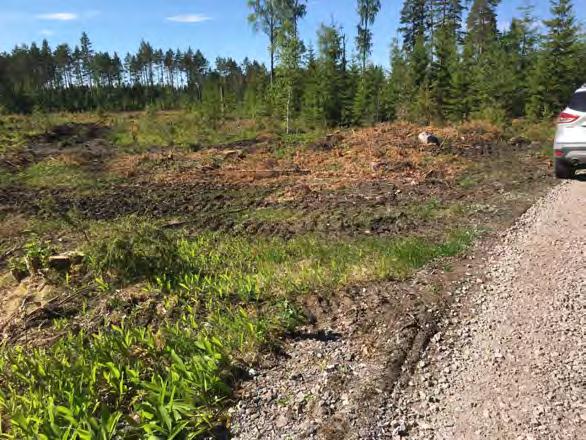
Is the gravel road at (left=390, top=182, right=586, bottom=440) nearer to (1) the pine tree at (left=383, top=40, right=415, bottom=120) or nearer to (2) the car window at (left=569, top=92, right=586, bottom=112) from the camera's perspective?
(2) the car window at (left=569, top=92, right=586, bottom=112)

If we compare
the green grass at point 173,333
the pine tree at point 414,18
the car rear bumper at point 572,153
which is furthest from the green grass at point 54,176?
the pine tree at point 414,18

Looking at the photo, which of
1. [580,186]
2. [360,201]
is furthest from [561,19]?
[360,201]

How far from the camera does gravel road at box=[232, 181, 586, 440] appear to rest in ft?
9.42

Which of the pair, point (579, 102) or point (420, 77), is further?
point (420, 77)

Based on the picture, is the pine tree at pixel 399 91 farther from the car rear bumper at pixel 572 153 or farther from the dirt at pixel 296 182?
the car rear bumper at pixel 572 153

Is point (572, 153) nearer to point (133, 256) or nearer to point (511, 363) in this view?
point (511, 363)

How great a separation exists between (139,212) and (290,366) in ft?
25.6

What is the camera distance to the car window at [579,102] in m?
7.92

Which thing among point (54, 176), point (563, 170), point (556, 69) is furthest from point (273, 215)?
point (556, 69)

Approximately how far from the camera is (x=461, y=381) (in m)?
3.29

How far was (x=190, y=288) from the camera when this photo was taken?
531 cm

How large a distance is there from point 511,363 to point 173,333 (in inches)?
119

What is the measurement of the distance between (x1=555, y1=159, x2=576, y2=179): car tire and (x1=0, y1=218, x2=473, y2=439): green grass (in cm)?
405

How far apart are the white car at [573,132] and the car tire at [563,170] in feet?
0.91
